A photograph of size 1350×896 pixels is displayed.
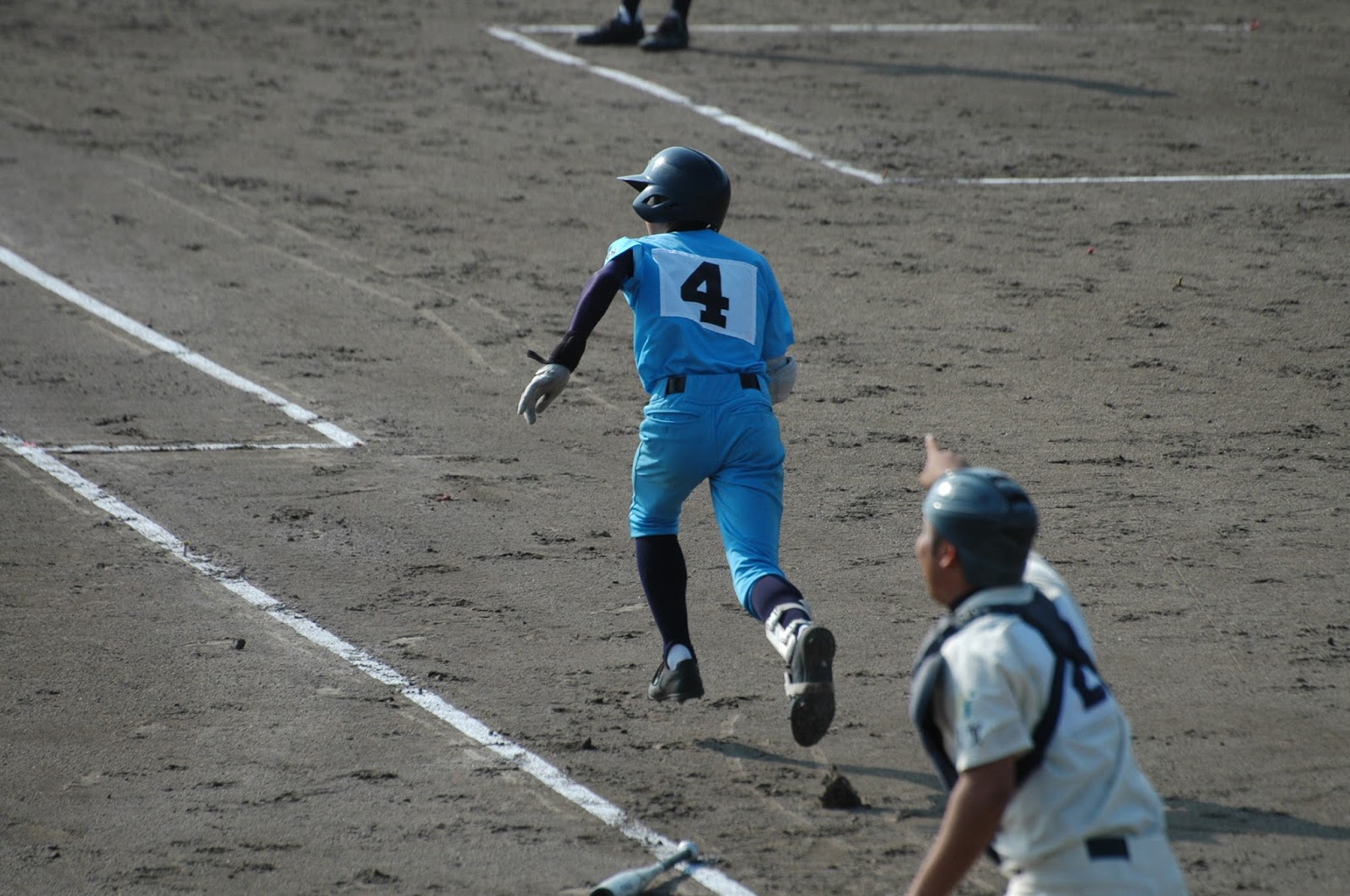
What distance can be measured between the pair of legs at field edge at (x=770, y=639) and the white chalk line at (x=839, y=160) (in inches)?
335

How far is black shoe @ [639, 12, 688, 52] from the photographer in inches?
678

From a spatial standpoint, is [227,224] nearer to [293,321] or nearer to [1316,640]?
[293,321]

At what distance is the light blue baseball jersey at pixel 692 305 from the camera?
16.7 ft

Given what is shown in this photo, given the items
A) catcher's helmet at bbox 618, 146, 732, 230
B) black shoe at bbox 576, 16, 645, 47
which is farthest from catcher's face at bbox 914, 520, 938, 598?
black shoe at bbox 576, 16, 645, 47

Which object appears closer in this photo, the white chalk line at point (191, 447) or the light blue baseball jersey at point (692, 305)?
the light blue baseball jersey at point (692, 305)

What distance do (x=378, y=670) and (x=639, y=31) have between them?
13055 millimetres

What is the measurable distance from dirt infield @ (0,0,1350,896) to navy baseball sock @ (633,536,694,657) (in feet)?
1.20

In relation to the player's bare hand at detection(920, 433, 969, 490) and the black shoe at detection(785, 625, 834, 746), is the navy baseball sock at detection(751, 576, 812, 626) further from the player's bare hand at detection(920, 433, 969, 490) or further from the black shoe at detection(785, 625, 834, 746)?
the player's bare hand at detection(920, 433, 969, 490)

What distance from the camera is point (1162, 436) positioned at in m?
8.36

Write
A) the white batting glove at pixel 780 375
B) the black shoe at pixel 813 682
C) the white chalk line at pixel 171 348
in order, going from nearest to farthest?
the black shoe at pixel 813 682
the white batting glove at pixel 780 375
the white chalk line at pixel 171 348

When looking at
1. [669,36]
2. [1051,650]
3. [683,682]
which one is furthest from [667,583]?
[669,36]

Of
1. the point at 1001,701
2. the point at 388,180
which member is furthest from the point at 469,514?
the point at 388,180

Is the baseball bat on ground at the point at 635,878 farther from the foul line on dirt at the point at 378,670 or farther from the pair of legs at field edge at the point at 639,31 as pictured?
the pair of legs at field edge at the point at 639,31

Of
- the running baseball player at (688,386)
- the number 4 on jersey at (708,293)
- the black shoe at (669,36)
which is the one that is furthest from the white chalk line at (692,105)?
the number 4 on jersey at (708,293)
